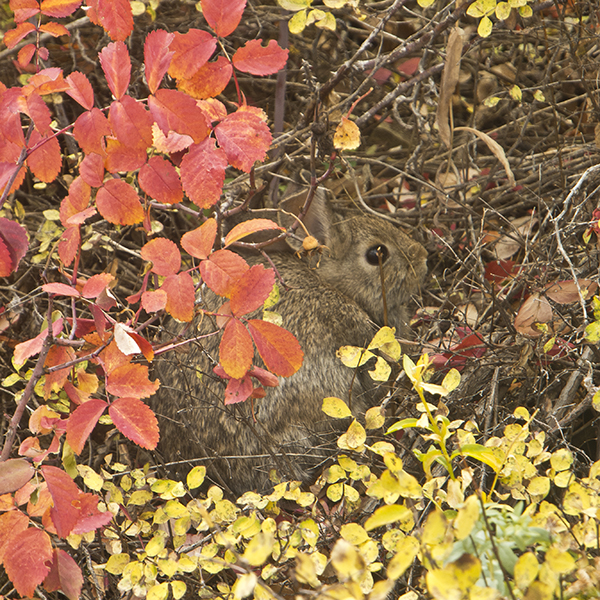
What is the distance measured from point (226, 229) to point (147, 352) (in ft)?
5.09

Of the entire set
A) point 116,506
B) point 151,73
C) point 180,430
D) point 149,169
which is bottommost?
point 180,430

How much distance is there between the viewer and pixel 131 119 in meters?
2.26

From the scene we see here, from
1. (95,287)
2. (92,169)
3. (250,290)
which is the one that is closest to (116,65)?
(92,169)

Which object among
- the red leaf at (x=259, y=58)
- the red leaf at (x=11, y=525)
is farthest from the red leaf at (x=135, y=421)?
the red leaf at (x=259, y=58)

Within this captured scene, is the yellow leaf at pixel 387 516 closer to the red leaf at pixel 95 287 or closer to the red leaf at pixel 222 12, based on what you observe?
the red leaf at pixel 95 287

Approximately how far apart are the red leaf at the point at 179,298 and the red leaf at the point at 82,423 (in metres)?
0.40

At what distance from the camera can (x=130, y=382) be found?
2268mm

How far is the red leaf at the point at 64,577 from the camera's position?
2.33 metres

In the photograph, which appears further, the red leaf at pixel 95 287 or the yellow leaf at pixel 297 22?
the yellow leaf at pixel 297 22

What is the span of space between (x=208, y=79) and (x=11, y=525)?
5.70 feet

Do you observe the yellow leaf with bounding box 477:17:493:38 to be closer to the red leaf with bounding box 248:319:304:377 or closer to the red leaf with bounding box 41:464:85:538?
the red leaf with bounding box 248:319:304:377

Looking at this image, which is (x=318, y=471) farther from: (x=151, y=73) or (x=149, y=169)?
(x=151, y=73)

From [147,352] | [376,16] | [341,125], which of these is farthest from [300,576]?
[376,16]

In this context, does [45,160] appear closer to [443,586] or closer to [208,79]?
[208,79]
